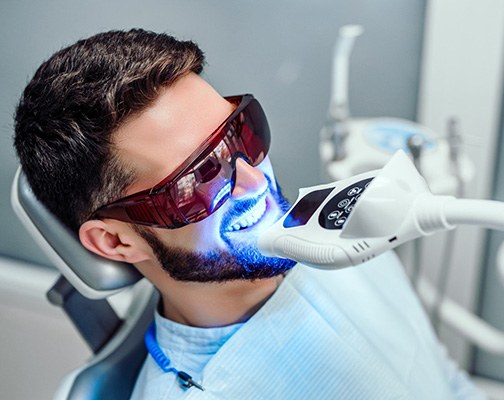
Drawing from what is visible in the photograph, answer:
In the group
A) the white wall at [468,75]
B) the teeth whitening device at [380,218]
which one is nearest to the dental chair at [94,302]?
Result: the teeth whitening device at [380,218]

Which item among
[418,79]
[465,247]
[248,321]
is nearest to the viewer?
[248,321]

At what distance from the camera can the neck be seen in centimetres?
103

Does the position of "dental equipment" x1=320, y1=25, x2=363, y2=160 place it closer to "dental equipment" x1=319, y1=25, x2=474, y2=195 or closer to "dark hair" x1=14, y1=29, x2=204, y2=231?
"dental equipment" x1=319, y1=25, x2=474, y2=195

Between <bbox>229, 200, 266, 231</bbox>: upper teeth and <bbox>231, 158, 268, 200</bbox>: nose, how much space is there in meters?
0.02

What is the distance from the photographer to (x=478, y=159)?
4.44ft

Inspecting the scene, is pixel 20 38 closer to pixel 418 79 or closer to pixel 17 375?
pixel 418 79

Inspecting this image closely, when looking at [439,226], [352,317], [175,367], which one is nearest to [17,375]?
[175,367]

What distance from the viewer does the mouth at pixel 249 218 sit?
95 cm

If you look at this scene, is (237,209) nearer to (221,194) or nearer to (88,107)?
(221,194)

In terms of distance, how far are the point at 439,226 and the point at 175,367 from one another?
0.50 meters

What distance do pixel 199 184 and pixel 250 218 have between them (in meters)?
0.08

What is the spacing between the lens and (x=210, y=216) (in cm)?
95

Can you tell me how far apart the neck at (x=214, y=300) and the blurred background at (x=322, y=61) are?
0.56ft

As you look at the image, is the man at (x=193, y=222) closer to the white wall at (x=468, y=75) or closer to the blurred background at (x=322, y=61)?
the blurred background at (x=322, y=61)
